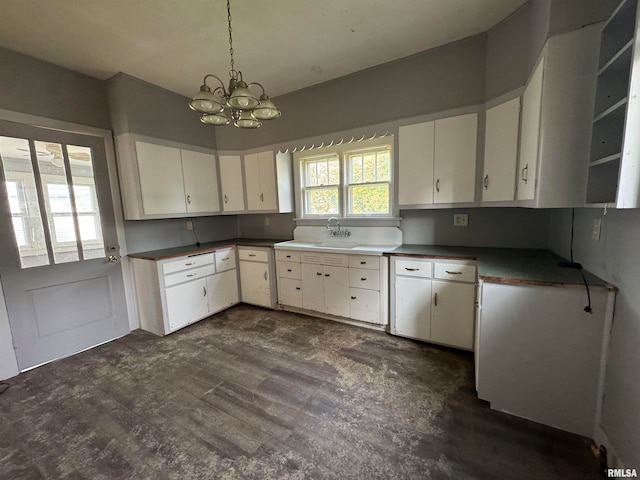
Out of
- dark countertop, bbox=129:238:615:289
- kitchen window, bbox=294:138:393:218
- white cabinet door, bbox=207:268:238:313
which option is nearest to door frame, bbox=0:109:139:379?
dark countertop, bbox=129:238:615:289

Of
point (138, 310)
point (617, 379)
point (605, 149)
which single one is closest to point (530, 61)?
point (605, 149)

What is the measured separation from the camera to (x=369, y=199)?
3160mm

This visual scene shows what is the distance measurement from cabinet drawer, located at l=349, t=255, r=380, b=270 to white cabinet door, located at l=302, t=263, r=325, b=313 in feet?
1.37

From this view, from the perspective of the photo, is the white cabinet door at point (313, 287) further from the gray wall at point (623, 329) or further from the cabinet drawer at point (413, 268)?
the gray wall at point (623, 329)

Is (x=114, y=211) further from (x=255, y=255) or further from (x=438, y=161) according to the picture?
(x=438, y=161)

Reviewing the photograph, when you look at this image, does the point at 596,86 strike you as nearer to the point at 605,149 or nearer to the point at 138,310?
the point at 605,149

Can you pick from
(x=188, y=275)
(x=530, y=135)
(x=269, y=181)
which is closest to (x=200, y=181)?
(x=269, y=181)

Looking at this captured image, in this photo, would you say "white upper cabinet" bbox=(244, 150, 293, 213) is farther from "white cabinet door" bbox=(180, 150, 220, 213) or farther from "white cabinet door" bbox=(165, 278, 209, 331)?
"white cabinet door" bbox=(165, 278, 209, 331)

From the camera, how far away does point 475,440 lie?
148 cm

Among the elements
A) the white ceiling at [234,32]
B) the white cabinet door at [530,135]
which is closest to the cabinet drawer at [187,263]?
the white ceiling at [234,32]

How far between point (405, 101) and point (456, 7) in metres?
0.80

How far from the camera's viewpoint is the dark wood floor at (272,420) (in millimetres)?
1368

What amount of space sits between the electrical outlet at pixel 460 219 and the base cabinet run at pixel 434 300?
616 mm

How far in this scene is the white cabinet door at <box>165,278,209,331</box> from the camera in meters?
Answer: 2.87
